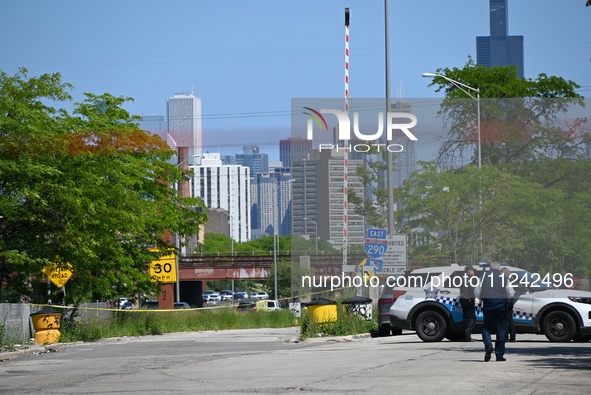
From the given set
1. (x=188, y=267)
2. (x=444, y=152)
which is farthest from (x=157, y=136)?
(x=188, y=267)

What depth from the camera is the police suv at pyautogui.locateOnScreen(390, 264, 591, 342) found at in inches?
844

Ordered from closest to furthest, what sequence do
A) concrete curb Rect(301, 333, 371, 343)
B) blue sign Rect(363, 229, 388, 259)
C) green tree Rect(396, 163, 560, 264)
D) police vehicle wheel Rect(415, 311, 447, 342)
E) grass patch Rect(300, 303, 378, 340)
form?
police vehicle wheel Rect(415, 311, 447, 342) < concrete curb Rect(301, 333, 371, 343) < grass patch Rect(300, 303, 378, 340) < blue sign Rect(363, 229, 388, 259) < green tree Rect(396, 163, 560, 264)

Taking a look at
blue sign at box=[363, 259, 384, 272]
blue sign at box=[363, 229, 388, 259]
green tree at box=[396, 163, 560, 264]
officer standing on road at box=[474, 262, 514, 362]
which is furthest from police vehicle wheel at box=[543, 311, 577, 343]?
green tree at box=[396, 163, 560, 264]

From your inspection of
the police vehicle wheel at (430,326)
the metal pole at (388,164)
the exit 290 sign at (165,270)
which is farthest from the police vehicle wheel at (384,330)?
the exit 290 sign at (165,270)

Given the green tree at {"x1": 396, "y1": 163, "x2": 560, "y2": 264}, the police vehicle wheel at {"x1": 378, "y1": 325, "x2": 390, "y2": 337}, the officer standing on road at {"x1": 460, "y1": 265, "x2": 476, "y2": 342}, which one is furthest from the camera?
the green tree at {"x1": 396, "y1": 163, "x2": 560, "y2": 264}

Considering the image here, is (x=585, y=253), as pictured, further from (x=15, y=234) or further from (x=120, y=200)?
(x=15, y=234)

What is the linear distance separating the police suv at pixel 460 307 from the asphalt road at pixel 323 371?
0.55 m

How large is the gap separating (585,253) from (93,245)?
16.3m

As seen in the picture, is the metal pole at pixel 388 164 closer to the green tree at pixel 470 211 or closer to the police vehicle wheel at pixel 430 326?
the green tree at pixel 470 211

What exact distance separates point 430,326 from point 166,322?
57.9ft

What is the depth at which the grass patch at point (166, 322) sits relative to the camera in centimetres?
3136

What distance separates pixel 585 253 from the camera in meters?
32.0

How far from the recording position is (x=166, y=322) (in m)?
37.9

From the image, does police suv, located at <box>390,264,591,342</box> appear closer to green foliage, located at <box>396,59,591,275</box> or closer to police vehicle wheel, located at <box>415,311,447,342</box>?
police vehicle wheel, located at <box>415,311,447,342</box>
